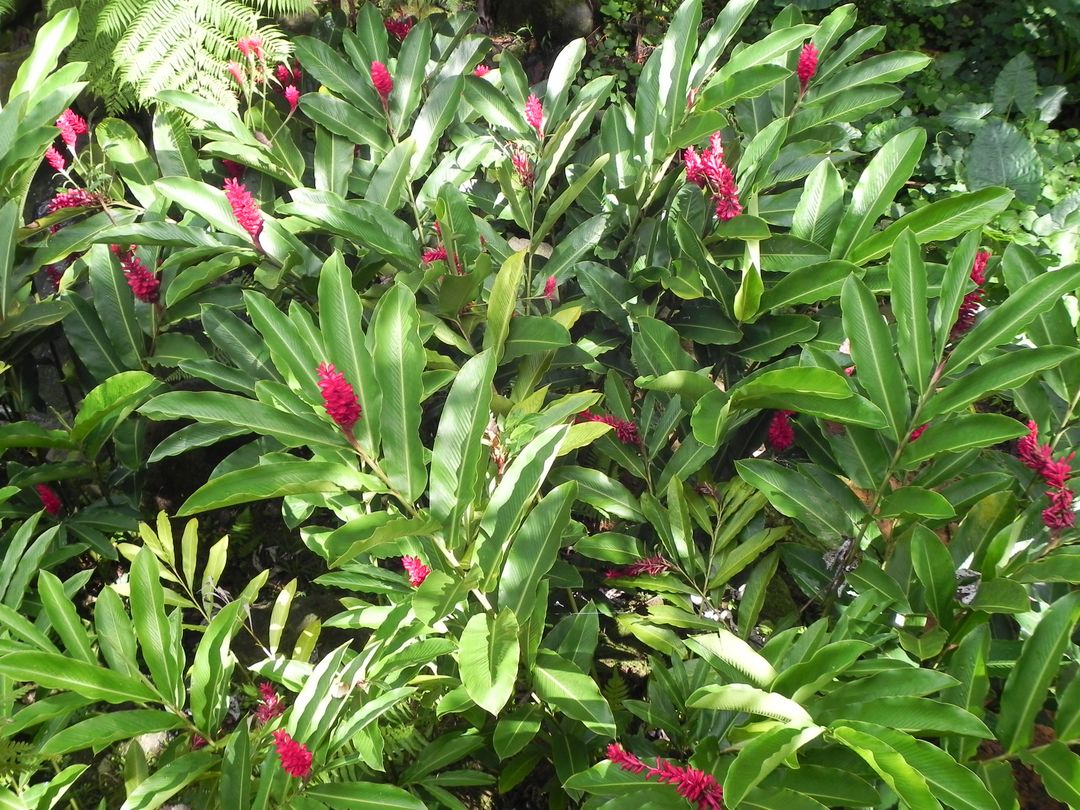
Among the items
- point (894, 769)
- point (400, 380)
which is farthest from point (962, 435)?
point (400, 380)

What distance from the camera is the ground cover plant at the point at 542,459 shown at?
129cm

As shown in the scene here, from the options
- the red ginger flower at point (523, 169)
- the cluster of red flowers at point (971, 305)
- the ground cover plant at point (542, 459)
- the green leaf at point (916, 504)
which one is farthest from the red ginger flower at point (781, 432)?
the red ginger flower at point (523, 169)

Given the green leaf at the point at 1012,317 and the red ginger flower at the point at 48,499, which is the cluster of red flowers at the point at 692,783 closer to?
the green leaf at the point at 1012,317

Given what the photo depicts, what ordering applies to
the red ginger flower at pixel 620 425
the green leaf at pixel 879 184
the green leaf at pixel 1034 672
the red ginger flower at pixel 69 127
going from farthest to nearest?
the red ginger flower at pixel 69 127 < the red ginger flower at pixel 620 425 < the green leaf at pixel 879 184 < the green leaf at pixel 1034 672

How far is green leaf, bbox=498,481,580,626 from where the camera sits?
1342mm

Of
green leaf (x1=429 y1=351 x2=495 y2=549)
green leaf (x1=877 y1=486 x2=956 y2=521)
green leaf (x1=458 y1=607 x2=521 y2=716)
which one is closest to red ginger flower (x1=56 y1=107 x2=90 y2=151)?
green leaf (x1=429 y1=351 x2=495 y2=549)

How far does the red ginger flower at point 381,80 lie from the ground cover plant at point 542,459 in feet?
0.08

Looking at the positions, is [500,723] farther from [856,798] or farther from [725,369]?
[725,369]

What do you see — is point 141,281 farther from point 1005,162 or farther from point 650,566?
point 1005,162

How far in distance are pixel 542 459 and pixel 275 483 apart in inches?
16.8

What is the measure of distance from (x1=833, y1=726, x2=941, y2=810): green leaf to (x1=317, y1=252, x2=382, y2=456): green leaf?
84 centimetres

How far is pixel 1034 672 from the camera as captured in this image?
4.22 feet

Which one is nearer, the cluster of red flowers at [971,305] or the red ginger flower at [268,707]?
the cluster of red flowers at [971,305]

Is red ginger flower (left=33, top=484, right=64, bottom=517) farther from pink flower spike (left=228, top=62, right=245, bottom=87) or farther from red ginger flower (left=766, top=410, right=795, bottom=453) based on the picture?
red ginger flower (left=766, top=410, right=795, bottom=453)
